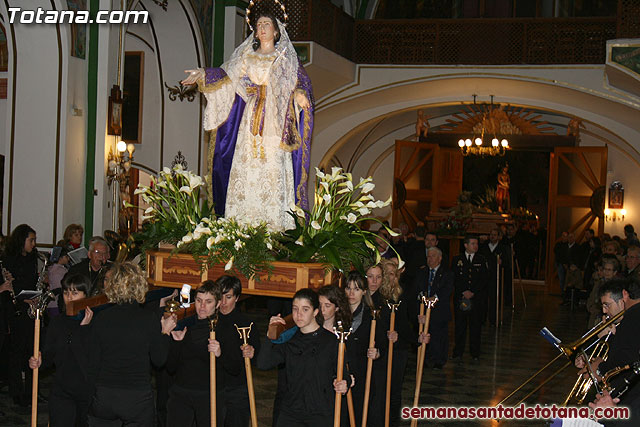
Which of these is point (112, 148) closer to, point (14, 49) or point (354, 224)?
point (14, 49)

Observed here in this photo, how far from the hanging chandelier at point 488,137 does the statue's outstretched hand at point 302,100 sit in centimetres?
1223

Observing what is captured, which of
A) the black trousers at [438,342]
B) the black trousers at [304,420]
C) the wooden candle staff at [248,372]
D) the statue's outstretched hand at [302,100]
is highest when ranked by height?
the statue's outstretched hand at [302,100]

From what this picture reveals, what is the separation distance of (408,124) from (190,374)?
18.9 m

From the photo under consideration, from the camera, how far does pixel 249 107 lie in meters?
7.19

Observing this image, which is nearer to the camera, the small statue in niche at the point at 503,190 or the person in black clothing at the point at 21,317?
the person in black clothing at the point at 21,317

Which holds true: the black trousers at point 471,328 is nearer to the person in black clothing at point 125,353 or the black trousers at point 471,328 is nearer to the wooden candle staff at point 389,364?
the wooden candle staff at point 389,364

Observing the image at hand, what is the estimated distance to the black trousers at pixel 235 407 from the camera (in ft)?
19.1

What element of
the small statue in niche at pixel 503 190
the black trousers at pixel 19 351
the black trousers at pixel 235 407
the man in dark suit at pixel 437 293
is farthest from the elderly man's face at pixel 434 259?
the small statue in niche at pixel 503 190

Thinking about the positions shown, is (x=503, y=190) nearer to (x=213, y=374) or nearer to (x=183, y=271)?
(x=183, y=271)

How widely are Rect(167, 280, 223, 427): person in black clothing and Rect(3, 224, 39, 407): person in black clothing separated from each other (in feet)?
9.36

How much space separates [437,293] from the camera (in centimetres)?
1054

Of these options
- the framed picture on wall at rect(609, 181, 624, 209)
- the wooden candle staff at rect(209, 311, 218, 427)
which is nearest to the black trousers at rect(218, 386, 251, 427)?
the wooden candle staff at rect(209, 311, 218, 427)

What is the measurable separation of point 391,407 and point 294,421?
91.6 inches

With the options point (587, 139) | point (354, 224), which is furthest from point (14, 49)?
point (587, 139)
